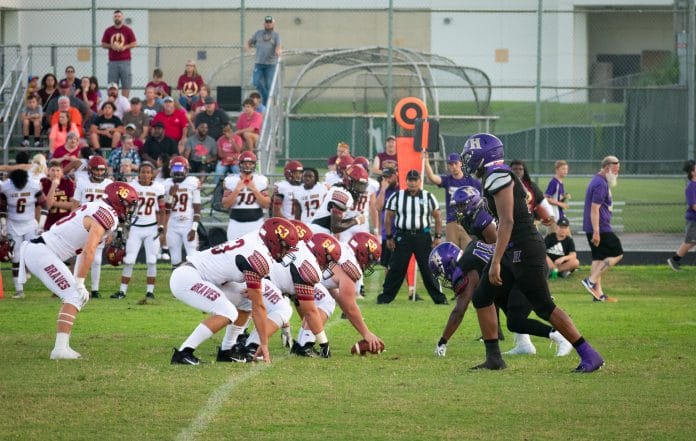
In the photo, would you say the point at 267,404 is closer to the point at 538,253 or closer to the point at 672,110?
the point at 538,253

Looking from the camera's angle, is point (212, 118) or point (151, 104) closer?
point (212, 118)

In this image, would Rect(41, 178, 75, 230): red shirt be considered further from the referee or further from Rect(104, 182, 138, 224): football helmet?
Rect(104, 182, 138, 224): football helmet

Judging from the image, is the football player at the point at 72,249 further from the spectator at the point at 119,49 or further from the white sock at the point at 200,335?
the spectator at the point at 119,49

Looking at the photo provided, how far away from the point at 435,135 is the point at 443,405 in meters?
9.26

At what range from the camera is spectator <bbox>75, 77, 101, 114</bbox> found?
21094 mm

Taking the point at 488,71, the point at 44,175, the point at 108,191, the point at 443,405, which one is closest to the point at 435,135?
the point at 44,175

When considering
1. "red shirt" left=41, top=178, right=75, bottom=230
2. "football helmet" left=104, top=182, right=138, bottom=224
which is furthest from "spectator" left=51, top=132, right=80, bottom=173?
"football helmet" left=104, top=182, right=138, bottom=224

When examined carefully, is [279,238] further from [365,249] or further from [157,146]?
[157,146]

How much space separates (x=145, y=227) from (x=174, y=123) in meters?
4.21

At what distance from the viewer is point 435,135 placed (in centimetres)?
1681

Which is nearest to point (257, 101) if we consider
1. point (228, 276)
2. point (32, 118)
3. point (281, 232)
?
point (32, 118)

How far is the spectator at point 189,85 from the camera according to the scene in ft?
71.6

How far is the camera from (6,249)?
1666 cm

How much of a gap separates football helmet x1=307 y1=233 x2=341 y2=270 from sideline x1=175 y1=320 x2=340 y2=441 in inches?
37.1
